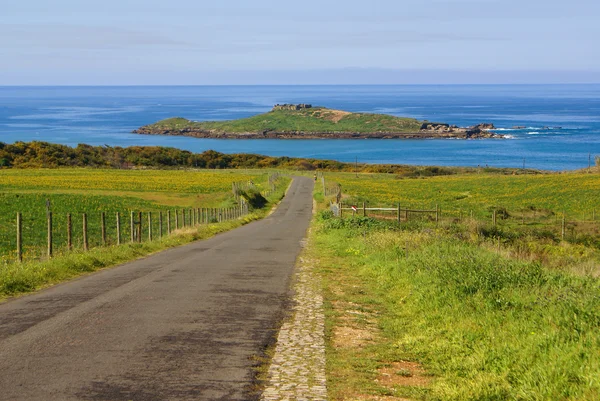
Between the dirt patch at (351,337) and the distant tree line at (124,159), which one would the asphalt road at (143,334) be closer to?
the dirt patch at (351,337)

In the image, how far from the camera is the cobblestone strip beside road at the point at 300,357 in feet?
22.8

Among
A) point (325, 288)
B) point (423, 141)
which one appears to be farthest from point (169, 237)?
point (423, 141)

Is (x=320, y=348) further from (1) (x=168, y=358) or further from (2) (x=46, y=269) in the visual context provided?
(2) (x=46, y=269)

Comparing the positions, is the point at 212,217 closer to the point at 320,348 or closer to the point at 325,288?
the point at 325,288

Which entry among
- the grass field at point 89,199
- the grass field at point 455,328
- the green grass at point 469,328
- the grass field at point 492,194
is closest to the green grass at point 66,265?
the grass field at point 89,199

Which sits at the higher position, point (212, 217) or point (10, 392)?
point (10, 392)

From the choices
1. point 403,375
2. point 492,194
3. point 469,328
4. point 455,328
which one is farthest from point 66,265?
point 492,194

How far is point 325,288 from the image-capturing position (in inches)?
536

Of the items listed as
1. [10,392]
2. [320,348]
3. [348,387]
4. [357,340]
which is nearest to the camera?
[10,392]

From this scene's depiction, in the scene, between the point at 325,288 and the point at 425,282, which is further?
the point at 325,288

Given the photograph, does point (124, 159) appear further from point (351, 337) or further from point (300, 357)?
point (300, 357)

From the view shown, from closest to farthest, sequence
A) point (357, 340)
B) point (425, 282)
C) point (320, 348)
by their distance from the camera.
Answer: point (320, 348) < point (357, 340) < point (425, 282)

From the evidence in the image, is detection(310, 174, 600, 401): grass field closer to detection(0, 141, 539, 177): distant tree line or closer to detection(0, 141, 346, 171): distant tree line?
detection(0, 141, 539, 177): distant tree line

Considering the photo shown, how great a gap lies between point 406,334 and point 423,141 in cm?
19250
